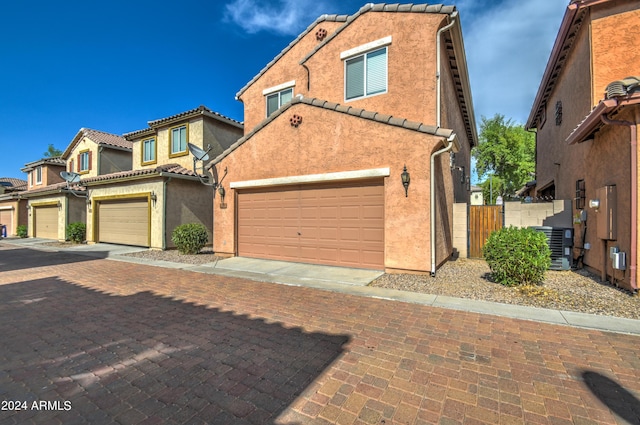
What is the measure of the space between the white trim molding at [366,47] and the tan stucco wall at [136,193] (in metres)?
10.2

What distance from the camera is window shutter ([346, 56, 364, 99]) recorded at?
1093cm

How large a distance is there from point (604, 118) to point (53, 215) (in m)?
30.1

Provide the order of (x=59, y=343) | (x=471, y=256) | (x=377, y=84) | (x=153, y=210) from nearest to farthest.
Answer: (x=59, y=343), (x=377, y=84), (x=471, y=256), (x=153, y=210)

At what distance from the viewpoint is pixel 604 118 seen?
6.50 m

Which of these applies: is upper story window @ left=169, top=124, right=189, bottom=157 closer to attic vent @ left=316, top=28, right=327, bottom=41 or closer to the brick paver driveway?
attic vent @ left=316, top=28, right=327, bottom=41

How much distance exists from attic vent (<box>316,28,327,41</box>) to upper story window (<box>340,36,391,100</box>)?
Answer: 241 cm

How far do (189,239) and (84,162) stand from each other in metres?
16.3

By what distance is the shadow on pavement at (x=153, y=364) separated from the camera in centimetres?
270

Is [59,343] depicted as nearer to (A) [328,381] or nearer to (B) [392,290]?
(A) [328,381]

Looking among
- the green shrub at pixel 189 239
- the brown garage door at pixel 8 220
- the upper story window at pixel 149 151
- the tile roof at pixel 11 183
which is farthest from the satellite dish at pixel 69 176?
the tile roof at pixel 11 183

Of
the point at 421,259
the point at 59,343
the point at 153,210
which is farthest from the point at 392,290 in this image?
the point at 153,210

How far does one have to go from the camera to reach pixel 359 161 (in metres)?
8.73

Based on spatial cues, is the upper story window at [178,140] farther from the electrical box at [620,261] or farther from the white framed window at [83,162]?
the electrical box at [620,261]

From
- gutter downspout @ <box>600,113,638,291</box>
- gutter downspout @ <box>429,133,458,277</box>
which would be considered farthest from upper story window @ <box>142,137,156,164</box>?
gutter downspout @ <box>600,113,638,291</box>
